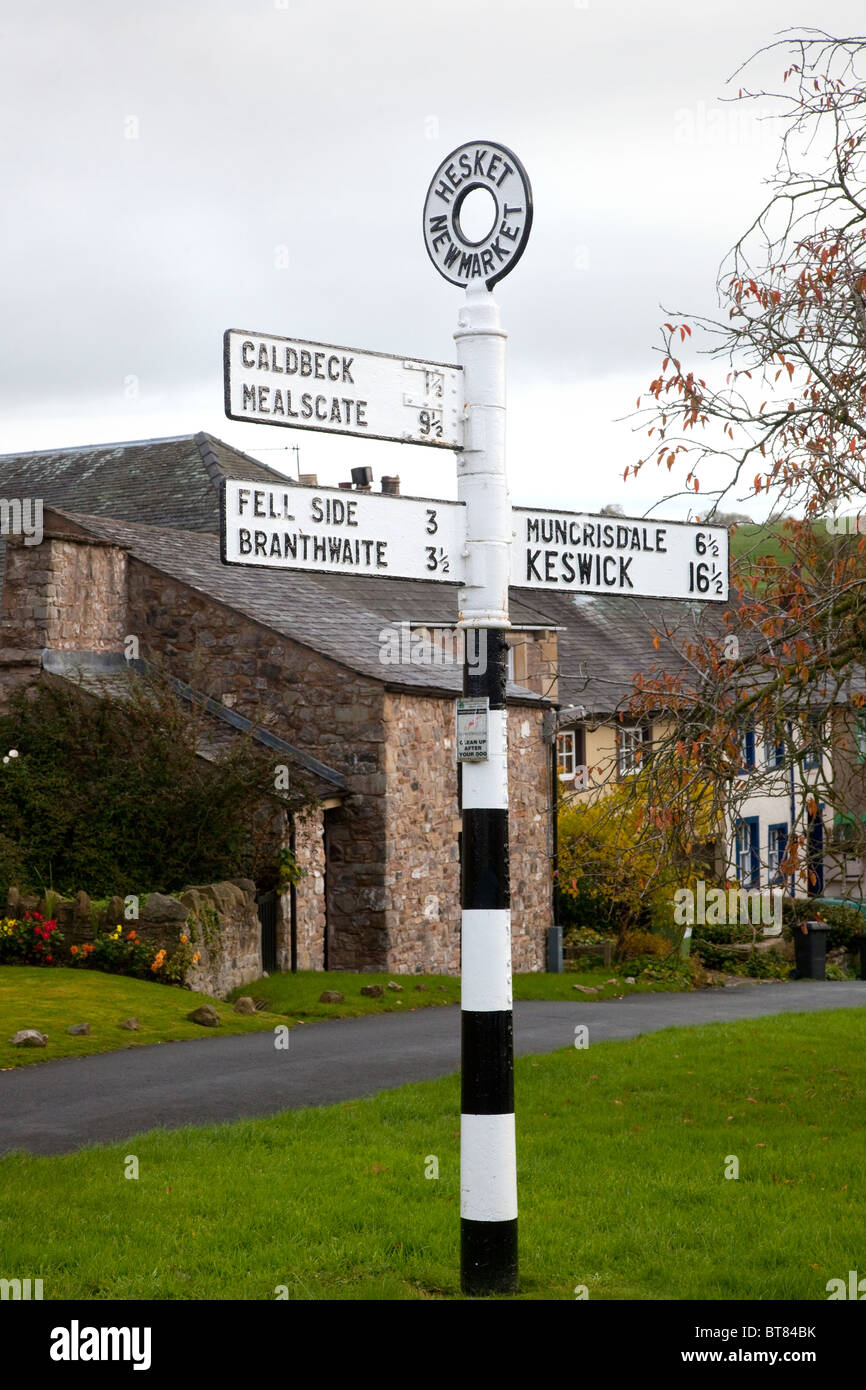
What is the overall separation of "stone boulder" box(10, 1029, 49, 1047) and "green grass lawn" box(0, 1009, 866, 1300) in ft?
13.3

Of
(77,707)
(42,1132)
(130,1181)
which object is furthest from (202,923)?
(130,1181)

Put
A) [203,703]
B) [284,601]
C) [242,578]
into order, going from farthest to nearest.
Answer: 1. [242,578]
2. [284,601]
3. [203,703]

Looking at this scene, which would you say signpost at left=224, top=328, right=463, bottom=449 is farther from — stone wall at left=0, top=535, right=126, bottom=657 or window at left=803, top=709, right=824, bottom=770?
stone wall at left=0, top=535, right=126, bottom=657

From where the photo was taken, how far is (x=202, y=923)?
18266 mm

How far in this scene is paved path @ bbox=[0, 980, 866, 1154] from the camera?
Result: 10.4 metres

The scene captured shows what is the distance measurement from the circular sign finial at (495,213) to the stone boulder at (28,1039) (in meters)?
9.72

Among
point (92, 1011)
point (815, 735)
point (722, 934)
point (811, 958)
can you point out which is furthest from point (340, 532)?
point (722, 934)

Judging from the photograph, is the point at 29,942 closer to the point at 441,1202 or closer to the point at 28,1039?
the point at 28,1039

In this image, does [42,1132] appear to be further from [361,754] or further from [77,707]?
[361,754]

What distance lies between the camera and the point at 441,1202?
760 cm

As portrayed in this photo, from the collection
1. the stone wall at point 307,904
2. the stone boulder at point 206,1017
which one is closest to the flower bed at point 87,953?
the stone boulder at point 206,1017

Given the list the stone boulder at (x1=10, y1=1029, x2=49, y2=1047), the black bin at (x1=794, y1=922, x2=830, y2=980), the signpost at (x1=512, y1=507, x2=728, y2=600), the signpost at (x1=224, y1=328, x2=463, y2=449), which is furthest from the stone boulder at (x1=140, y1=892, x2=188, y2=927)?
the black bin at (x1=794, y1=922, x2=830, y2=980)

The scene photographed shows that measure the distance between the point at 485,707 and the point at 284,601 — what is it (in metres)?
19.6
